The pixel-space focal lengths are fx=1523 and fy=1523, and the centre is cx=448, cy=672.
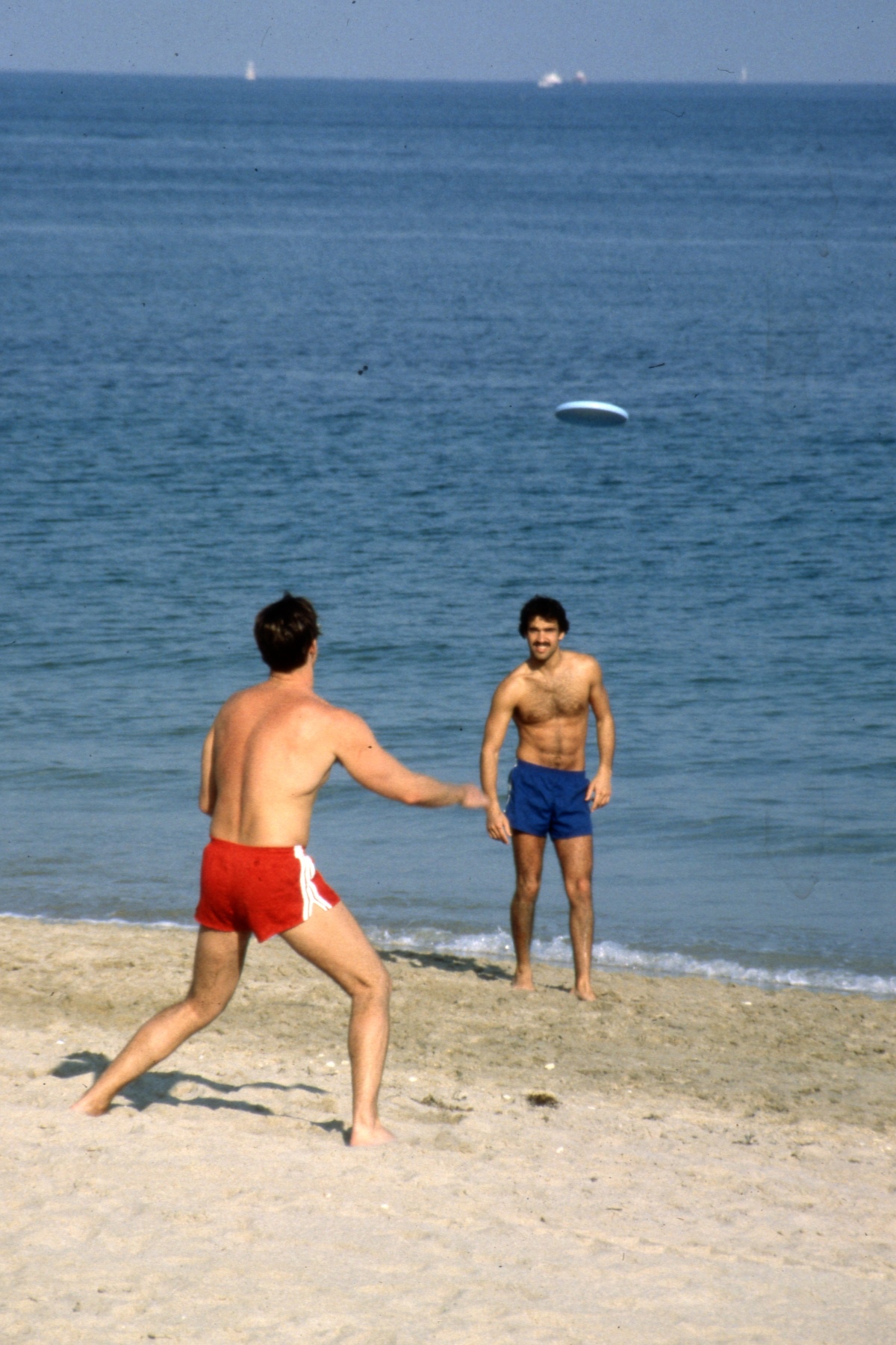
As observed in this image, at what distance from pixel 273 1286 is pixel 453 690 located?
32.0 ft

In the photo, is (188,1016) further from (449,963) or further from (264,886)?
(449,963)

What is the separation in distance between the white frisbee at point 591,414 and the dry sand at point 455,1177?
19.4 metres

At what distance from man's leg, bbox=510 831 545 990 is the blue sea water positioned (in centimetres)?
119

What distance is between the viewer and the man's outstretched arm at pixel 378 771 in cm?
440

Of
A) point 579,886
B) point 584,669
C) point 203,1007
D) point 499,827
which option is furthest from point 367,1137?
point 584,669

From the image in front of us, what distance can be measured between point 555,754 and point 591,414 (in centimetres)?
1961

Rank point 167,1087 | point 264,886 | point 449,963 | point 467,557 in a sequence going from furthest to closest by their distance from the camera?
point 467,557 < point 449,963 < point 167,1087 < point 264,886

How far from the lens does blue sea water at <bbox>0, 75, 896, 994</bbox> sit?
31.3 ft

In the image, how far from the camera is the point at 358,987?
15.1 ft

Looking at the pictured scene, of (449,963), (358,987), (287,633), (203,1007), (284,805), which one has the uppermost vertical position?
(287,633)

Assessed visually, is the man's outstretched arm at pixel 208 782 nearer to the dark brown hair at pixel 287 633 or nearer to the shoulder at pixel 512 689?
the dark brown hair at pixel 287 633

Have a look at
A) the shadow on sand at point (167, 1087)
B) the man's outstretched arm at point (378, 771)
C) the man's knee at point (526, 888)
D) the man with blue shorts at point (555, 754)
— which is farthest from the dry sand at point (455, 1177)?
the man's outstretched arm at point (378, 771)

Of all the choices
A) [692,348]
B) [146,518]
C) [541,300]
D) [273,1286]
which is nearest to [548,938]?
[273,1286]

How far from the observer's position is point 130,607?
16.3 m
